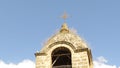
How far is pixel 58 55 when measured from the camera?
17.2 meters

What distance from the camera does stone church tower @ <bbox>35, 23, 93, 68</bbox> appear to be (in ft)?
53.7

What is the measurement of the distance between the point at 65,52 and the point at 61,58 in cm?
68

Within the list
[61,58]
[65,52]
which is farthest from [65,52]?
[61,58]

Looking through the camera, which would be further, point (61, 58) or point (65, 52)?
point (61, 58)

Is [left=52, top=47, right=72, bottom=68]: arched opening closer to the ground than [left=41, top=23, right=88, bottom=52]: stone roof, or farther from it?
closer to the ground

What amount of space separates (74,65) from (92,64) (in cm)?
165

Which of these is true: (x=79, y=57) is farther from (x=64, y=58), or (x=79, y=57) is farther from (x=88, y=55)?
(x=64, y=58)

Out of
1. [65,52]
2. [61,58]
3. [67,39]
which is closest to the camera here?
[67,39]

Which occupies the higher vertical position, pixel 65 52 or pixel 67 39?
pixel 67 39

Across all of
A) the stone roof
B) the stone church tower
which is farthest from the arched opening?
the stone roof

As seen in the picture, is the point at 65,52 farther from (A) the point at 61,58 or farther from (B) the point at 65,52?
(A) the point at 61,58

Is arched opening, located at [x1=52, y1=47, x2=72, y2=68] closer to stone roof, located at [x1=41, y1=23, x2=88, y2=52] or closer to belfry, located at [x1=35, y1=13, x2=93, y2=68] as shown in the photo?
belfry, located at [x1=35, y1=13, x2=93, y2=68]

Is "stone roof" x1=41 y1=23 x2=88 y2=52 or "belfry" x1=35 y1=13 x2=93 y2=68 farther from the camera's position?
"stone roof" x1=41 y1=23 x2=88 y2=52

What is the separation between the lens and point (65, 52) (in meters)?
17.4
